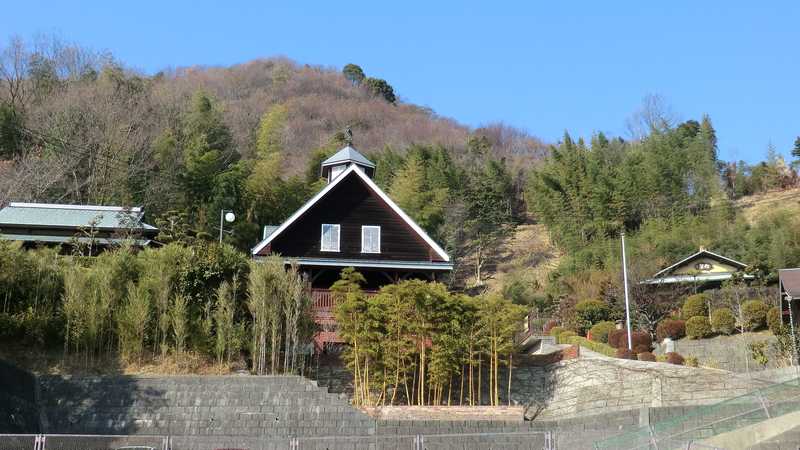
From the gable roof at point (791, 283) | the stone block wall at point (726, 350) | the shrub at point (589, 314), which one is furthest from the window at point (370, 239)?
the gable roof at point (791, 283)

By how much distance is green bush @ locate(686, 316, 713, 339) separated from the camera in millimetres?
28109

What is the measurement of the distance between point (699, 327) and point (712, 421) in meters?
15.1

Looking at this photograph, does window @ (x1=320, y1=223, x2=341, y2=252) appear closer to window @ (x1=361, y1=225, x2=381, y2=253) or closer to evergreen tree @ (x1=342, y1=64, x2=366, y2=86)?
window @ (x1=361, y1=225, x2=381, y2=253)

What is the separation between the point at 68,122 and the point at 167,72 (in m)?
64.0

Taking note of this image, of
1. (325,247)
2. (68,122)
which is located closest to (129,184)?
(68,122)

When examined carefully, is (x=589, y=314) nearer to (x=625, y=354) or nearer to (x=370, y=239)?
(x=625, y=354)

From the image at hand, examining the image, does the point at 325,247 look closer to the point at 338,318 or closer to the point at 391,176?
the point at 338,318

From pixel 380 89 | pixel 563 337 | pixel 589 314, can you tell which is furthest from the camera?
pixel 380 89

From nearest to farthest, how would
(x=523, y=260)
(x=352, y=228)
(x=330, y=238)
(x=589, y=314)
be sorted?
(x=330, y=238) < (x=352, y=228) < (x=589, y=314) < (x=523, y=260)

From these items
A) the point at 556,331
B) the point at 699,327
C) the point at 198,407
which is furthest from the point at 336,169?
the point at 198,407

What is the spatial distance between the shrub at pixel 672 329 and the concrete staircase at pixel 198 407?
15397 mm

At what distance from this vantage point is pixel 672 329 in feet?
95.0

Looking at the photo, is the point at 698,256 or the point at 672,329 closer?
the point at 672,329

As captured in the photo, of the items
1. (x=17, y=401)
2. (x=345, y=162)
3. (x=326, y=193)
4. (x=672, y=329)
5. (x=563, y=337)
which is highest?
(x=345, y=162)
